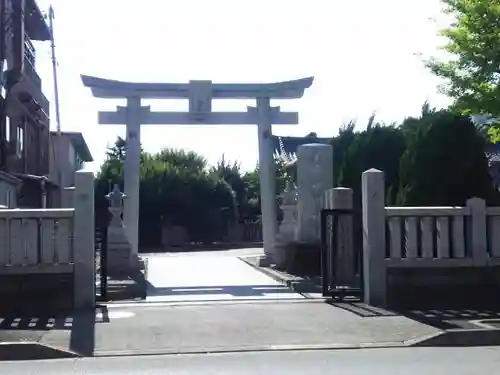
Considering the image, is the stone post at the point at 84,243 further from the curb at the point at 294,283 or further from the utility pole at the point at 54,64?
the utility pole at the point at 54,64


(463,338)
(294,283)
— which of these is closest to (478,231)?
(463,338)

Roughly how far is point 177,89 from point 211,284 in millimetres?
6885

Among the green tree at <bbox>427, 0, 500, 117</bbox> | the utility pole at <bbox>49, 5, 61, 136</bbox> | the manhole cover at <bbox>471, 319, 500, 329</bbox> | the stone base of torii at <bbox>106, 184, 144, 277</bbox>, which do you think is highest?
the utility pole at <bbox>49, 5, 61, 136</bbox>

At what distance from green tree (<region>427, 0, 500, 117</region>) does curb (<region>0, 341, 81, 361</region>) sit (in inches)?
351

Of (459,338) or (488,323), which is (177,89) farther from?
(459,338)

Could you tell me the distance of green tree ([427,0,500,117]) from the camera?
1477cm

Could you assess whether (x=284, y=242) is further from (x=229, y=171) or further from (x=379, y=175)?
(x=229, y=171)

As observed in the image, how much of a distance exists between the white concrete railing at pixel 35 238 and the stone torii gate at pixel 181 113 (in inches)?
337

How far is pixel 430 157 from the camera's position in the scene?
16.3 meters

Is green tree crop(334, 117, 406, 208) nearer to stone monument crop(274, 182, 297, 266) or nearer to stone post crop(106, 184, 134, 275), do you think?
stone monument crop(274, 182, 297, 266)

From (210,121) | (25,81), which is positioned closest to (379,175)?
(210,121)

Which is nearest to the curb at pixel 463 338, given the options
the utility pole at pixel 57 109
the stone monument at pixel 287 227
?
the stone monument at pixel 287 227

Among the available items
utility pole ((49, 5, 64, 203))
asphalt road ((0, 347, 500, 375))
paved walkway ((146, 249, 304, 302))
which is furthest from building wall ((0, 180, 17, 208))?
asphalt road ((0, 347, 500, 375))

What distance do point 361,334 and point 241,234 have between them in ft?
131
